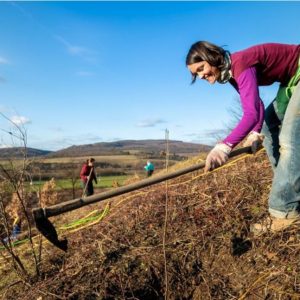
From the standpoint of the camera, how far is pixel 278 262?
8.21 ft

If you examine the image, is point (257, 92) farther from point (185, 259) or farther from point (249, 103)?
point (185, 259)

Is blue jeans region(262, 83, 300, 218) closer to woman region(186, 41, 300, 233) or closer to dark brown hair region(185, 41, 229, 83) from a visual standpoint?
woman region(186, 41, 300, 233)

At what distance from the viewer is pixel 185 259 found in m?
2.89

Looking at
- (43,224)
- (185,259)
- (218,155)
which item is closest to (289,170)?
(218,155)

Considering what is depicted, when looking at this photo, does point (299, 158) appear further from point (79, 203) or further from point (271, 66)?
point (79, 203)

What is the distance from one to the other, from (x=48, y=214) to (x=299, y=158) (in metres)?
1.85

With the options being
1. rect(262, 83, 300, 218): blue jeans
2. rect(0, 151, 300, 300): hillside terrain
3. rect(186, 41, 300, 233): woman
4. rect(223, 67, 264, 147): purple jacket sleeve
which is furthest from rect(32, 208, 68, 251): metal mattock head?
rect(262, 83, 300, 218): blue jeans

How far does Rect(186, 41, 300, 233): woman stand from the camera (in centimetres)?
248

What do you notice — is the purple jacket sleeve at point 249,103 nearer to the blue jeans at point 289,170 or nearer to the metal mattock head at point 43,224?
the blue jeans at point 289,170

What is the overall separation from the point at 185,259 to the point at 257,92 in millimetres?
1400

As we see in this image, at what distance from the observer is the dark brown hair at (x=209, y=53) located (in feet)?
8.52

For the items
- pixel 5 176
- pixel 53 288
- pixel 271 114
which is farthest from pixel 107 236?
pixel 271 114

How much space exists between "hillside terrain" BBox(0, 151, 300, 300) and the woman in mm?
290

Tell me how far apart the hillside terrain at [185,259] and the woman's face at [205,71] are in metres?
1.11
